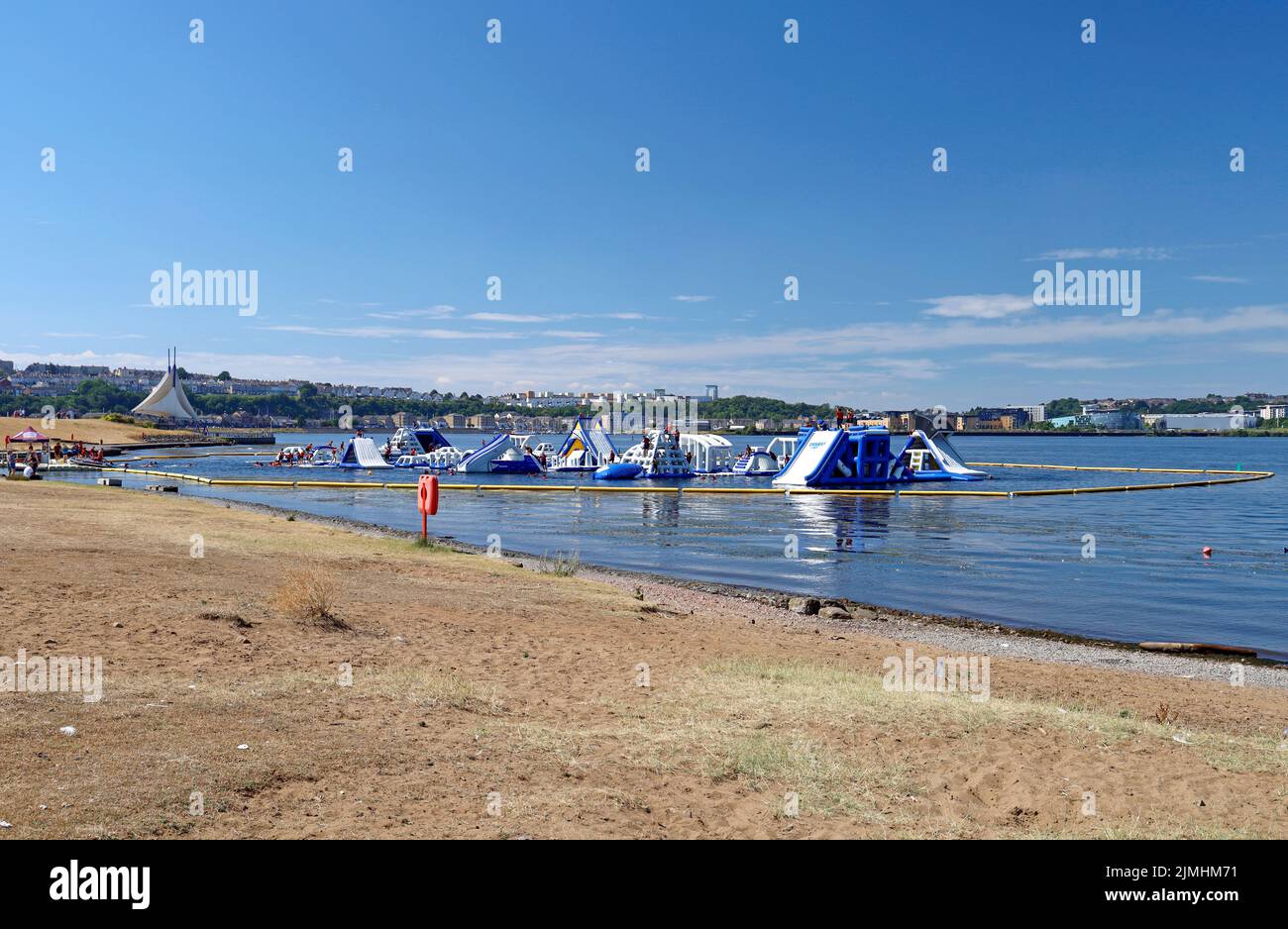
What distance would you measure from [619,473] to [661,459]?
3976mm

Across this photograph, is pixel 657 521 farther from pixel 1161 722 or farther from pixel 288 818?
pixel 288 818

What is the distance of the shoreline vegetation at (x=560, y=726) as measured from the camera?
661 cm

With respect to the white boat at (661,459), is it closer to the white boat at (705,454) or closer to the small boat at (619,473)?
the small boat at (619,473)

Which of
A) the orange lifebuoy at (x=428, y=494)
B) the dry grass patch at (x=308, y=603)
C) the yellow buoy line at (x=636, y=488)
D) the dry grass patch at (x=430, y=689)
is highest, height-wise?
the orange lifebuoy at (x=428, y=494)

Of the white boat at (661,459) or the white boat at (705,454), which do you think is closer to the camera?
the white boat at (661,459)

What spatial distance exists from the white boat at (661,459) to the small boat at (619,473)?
84 cm

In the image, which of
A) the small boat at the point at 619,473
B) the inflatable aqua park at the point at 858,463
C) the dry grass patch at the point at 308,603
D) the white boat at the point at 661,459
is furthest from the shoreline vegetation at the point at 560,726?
the white boat at the point at 661,459

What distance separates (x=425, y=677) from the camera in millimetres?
10602

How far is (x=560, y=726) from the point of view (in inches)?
359

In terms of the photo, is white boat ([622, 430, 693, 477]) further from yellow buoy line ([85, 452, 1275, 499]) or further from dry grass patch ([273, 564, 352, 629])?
dry grass patch ([273, 564, 352, 629])

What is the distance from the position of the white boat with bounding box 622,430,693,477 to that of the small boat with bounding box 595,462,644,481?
0.84 meters

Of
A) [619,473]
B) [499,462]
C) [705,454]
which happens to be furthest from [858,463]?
[499,462]

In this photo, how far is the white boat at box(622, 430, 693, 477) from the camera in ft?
241
